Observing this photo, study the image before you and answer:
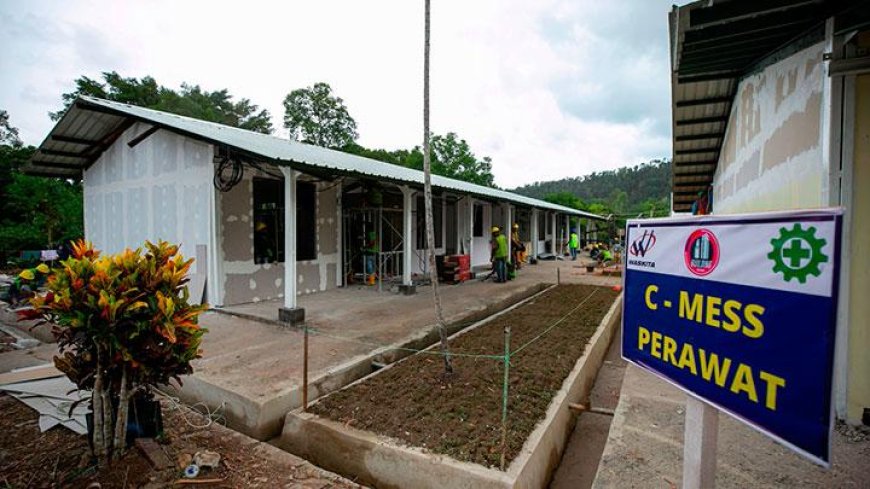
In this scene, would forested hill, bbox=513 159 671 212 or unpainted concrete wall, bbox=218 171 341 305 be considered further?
forested hill, bbox=513 159 671 212

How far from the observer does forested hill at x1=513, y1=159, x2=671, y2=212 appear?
67250 mm

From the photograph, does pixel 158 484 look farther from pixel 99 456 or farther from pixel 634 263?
pixel 634 263

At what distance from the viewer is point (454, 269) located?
12.5 m

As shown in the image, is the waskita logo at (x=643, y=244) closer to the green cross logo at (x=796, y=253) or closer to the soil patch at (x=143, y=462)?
the green cross logo at (x=796, y=253)

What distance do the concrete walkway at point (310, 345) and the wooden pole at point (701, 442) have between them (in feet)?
11.4

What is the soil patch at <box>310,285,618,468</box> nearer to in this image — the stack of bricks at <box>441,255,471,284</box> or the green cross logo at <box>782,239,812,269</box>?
the green cross logo at <box>782,239,812,269</box>

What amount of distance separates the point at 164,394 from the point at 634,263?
484cm

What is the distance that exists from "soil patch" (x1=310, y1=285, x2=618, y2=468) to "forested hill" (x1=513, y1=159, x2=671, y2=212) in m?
57.3

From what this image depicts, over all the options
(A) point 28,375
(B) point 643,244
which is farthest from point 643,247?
(A) point 28,375

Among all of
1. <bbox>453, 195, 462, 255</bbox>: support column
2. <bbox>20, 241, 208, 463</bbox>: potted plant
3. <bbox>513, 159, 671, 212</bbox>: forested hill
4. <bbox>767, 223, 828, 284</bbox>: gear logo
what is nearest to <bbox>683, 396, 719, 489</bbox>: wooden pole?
<bbox>767, 223, 828, 284</bbox>: gear logo

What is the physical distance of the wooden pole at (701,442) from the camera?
76.0 inches

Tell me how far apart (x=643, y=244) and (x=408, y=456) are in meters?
2.25

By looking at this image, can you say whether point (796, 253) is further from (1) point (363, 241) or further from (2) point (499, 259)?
(2) point (499, 259)

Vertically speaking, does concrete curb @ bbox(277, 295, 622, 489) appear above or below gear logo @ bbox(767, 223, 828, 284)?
below
